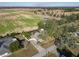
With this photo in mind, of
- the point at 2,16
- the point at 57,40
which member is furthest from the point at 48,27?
the point at 2,16

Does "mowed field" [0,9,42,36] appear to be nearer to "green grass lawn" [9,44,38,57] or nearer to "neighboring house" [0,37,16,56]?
"neighboring house" [0,37,16,56]

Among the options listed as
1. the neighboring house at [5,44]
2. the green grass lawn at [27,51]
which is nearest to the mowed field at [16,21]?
the neighboring house at [5,44]

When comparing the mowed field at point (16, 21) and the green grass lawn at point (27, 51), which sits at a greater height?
the mowed field at point (16, 21)

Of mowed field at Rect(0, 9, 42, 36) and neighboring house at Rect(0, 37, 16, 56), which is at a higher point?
mowed field at Rect(0, 9, 42, 36)

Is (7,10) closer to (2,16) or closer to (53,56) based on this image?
(2,16)

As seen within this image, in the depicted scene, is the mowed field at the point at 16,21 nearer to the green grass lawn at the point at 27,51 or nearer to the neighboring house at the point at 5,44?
the neighboring house at the point at 5,44

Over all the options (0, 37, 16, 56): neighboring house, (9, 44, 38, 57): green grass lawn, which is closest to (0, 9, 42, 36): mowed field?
(0, 37, 16, 56): neighboring house

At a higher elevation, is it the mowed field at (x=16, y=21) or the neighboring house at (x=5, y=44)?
the mowed field at (x=16, y=21)

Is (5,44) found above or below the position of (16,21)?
below

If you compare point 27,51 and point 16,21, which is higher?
point 16,21
